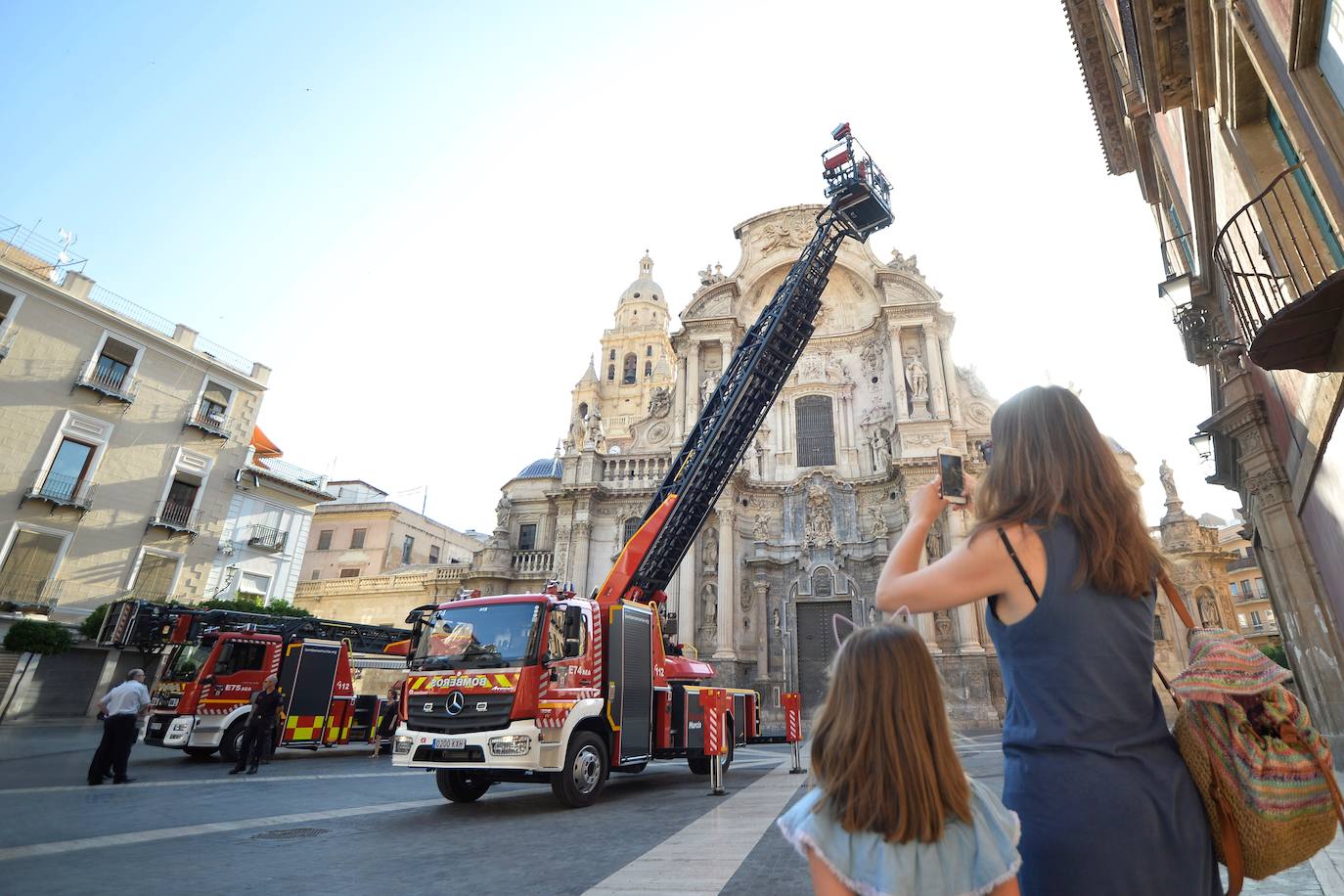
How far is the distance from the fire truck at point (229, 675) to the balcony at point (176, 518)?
273 inches

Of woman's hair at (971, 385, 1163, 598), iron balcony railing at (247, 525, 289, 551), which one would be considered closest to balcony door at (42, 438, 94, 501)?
iron balcony railing at (247, 525, 289, 551)

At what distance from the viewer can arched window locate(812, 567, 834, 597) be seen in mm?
23547

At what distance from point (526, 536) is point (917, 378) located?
19674 millimetres

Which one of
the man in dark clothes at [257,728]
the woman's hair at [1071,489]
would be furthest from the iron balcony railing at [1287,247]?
the man in dark clothes at [257,728]

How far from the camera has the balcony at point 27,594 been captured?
18141mm

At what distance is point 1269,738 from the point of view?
1536 millimetres

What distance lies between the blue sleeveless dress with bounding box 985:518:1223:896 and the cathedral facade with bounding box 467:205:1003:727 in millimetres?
20317

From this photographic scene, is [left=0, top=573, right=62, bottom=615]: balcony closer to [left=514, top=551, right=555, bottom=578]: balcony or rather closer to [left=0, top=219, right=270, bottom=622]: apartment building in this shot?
[left=0, top=219, right=270, bottom=622]: apartment building

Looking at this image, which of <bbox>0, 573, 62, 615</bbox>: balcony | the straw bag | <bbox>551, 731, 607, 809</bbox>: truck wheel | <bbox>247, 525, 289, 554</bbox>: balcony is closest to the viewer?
the straw bag

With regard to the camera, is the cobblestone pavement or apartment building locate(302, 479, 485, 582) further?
apartment building locate(302, 479, 485, 582)

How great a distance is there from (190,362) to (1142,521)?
2869 cm

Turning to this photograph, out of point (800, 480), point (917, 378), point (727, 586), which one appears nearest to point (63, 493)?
point (727, 586)

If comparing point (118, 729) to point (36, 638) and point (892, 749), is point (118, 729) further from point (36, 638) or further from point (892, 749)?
point (36, 638)

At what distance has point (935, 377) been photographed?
990 inches
